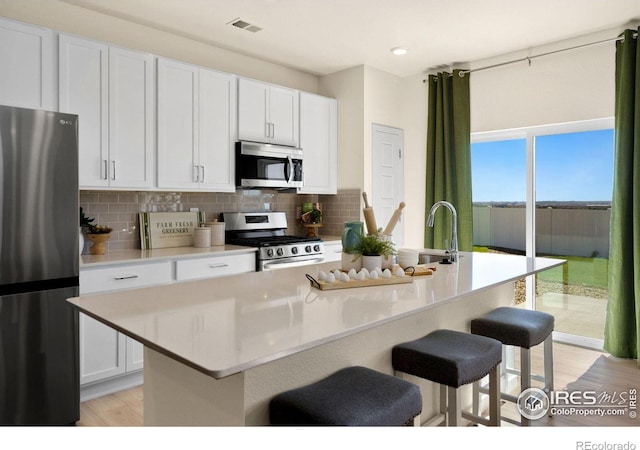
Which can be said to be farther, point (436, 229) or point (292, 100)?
point (436, 229)

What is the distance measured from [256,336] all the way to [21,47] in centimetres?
258

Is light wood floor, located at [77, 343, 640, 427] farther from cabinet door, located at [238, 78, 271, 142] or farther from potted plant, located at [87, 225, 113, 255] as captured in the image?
cabinet door, located at [238, 78, 271, 142]

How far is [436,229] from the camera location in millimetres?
4781

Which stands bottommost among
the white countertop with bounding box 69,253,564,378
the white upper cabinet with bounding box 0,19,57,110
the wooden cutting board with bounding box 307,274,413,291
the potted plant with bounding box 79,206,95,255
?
the white countertop with bounding box 69,253,564,378

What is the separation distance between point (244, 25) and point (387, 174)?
2.13 meters

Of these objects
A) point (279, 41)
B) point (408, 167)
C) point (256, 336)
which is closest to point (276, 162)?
point (279, 41)

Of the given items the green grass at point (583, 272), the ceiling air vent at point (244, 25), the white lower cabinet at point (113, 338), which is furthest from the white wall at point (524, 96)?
the white lower cabinet at point (113, 338)

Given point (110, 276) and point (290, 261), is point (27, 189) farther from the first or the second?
point (290, 261)

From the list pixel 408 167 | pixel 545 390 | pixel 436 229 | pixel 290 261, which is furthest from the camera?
pixel 408 167

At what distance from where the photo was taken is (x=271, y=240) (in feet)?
13.6

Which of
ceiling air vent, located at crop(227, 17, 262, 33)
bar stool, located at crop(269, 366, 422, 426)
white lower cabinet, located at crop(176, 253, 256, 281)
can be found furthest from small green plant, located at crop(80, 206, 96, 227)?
bar stool, located at crop(269, 366, 422, 426)

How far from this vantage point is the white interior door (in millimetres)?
4801

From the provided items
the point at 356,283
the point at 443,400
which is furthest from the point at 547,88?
the point at 356,283

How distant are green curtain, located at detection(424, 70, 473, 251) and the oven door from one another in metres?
1.38
